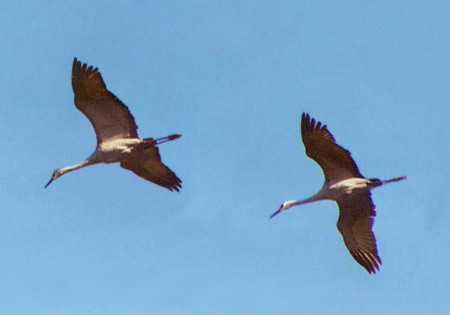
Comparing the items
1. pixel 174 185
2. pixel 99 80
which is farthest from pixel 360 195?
pixel 99 80

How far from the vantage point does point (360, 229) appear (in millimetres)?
32781

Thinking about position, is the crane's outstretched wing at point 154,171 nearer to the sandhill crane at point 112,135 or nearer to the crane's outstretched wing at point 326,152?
the sandhill crane at point 112,135

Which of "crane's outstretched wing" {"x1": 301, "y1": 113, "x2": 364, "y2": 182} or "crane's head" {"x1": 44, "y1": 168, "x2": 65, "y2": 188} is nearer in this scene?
"crane's outstretched wing" {"x1": 301, "y1": 113, "x2": 364, "y2": 182}

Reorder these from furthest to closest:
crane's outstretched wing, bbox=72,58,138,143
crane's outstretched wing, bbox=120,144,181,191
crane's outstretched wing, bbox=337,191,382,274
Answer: crane's outstretched wing, bbox=120,144,181,191 < crane's outstretched wing, bbox=337,191,382,274 < crane's outstretched wing, bbox=72,58,138,143

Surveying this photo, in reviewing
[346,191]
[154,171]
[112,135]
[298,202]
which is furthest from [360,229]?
[112,135]

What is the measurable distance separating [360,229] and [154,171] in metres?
5.98

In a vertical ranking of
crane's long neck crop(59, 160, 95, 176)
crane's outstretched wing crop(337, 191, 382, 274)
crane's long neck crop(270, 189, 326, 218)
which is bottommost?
crane's outstretched wing crop(337, 191, 382, 274)

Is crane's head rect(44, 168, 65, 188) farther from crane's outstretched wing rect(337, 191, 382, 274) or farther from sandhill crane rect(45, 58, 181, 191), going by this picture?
crane's outstretched wing rect(337, 191, 382, 274)

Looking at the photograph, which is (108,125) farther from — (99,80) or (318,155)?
(318,155)

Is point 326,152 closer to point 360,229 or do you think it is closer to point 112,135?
point 360,229

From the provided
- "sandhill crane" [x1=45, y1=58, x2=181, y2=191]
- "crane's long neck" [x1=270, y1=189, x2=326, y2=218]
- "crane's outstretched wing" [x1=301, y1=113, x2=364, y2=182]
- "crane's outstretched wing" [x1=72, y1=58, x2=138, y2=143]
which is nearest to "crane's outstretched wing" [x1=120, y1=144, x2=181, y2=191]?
"sandhill crane" [x1=45, y1=58, x2=181, y2=191]

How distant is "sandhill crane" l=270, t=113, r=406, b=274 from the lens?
31.3 meters

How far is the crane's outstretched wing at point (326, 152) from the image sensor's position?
102ft

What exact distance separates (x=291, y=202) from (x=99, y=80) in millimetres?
6589
